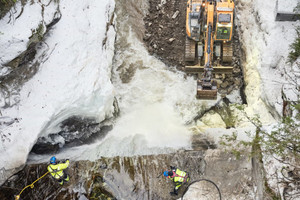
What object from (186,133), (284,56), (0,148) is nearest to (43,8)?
(0,148)

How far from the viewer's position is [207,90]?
11289mm

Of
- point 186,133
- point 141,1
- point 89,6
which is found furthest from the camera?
point 141,1

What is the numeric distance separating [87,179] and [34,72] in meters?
Result: 4.69

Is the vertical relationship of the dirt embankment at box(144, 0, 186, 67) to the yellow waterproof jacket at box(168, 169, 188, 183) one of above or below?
above

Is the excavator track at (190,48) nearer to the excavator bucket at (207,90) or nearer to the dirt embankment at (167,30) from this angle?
the dirt embankment at (167,30)

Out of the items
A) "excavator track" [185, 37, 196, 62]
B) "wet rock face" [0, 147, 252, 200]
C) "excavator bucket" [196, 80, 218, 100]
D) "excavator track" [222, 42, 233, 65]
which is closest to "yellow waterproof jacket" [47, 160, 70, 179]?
"wet rock face" [0, 147, 252, 200]

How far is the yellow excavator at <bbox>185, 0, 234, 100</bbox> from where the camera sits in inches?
440

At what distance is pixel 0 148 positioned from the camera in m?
9.68

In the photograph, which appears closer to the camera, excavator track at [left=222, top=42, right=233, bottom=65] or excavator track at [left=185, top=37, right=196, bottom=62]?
excavator track at [left=222, top=42, right=233, bottom=65]

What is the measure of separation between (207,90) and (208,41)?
2.07 m

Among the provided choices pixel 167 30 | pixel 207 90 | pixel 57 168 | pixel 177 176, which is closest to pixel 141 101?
pixel 207 90

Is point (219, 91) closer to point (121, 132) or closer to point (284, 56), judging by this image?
point (284, 56)

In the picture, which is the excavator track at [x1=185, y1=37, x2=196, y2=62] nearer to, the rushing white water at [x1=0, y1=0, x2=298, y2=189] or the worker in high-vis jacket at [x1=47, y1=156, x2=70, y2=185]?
the rushing white water at [x1=0, y1=0, x2=298, y2=189]

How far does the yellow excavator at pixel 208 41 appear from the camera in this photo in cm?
1119
